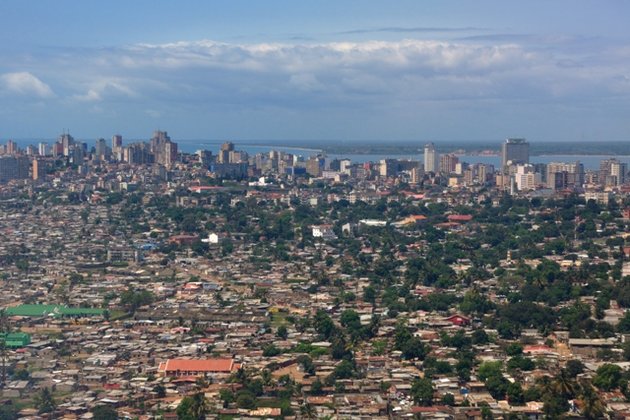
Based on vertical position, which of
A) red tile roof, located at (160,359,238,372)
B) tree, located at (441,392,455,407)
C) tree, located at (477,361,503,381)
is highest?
tree, located at (477,361,503,381)

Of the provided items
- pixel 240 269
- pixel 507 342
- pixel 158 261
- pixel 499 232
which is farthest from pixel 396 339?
pixel 499 232

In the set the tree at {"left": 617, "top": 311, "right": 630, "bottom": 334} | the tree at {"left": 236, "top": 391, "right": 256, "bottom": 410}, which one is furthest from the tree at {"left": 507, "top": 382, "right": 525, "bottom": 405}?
the tree at {"left": 617, "top": 311, "right": 630, "bottom": 334}

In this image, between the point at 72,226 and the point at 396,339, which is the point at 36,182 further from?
the point at 396,339

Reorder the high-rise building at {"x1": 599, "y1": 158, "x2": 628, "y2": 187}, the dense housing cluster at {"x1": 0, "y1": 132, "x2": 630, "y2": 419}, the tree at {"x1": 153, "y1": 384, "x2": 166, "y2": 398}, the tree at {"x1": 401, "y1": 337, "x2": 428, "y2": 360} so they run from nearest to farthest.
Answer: the dense housing cluster at {"x1": 0, "y1": 132, "x2": 630, "y2": 419}, the tree at {"x1": 153, "y1": 384, "x2": 166, "y2": 398}, the tree at {"x1": 401, "y1": 337, "x2": 428, "y2": 360}, the high-rise building at {"x1": 599, "y1": 158, "x2": 628, "y2": 187}

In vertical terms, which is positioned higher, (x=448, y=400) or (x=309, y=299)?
(x=448, y=400)

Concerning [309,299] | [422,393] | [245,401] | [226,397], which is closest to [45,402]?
[226,397]

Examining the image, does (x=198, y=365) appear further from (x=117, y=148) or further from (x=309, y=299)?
(x=117, y=148)

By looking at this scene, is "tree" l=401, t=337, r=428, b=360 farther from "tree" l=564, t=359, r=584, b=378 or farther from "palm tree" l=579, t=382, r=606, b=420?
"palm tree" l=579, t=382, r=606, b=420
